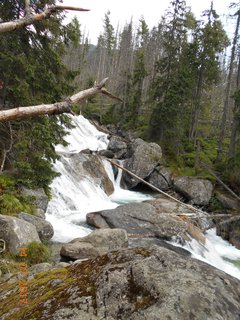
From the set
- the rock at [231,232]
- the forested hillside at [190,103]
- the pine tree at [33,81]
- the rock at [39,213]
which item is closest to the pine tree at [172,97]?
the forested hillside at [190,103]

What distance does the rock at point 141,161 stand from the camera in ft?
64.8

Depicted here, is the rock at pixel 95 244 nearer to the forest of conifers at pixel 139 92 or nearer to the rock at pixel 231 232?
the forest of conifers at pixel 139 92

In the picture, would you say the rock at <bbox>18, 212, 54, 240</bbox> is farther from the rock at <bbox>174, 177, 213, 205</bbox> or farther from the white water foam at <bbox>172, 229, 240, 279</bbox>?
the rock at <bbox>174, 177, 213, 205</bbox>

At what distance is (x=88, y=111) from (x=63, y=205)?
1008 inches

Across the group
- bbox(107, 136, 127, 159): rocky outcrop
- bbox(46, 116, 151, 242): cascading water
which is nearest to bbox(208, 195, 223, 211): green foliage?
bbox(46, 116, 151, 242): cascading water

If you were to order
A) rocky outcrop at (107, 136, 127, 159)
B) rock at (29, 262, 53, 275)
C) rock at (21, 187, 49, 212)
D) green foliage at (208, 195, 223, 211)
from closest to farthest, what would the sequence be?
1. rock at (29, 262, 53, 275)
2. rock at (21, 187, 49, 212)
3. green foliage at (208, 195, 223, 211)
4. rocky outcrop at (107, 136, 127, 159)

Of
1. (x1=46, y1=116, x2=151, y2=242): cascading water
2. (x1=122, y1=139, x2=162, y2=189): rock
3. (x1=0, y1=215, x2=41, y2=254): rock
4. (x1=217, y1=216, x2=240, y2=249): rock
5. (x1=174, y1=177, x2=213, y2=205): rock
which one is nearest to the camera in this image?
(x1=0, y1=215, x2=41, y2=254): rock

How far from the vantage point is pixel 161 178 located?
19.9m

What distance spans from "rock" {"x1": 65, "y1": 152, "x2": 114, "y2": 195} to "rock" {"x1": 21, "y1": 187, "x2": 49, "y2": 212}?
518 cm

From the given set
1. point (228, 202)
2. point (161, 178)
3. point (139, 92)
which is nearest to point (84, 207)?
point (161, 178)

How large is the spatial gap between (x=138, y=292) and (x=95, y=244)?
613cm

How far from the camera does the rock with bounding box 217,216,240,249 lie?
13.1m

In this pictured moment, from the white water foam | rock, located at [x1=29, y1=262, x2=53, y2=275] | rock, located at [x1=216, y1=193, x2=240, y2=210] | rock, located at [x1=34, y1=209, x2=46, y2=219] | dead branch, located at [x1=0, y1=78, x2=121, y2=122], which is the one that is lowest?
the white water foam

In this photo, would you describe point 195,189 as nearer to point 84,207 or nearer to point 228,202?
point 228,202
